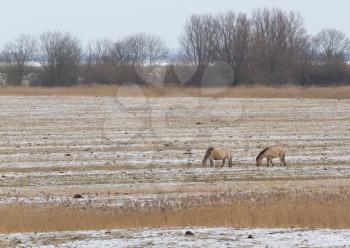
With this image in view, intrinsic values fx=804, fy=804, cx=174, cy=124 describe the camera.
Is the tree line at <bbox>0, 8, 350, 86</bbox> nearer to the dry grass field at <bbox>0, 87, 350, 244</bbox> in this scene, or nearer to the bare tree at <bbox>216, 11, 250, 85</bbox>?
the bare tree at <bbox>216, 11, 250, 85</bbox>

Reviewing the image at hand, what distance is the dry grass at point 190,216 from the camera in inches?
566

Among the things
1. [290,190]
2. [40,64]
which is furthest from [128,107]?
[40,64]

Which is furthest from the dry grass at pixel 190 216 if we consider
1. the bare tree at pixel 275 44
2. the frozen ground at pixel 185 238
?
the bare tree at pixel 275 44

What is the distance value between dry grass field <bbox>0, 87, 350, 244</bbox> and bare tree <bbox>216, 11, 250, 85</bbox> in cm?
5840

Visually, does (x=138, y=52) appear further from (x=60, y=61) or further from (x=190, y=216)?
(x=190, y=216)

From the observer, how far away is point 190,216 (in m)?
15.1

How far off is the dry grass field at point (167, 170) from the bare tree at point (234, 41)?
58400 millimetres

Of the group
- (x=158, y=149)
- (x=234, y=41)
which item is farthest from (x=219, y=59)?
(x=158, y=149)

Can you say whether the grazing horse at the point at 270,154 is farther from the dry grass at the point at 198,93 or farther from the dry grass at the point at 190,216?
the dry grass at the point at 198,93

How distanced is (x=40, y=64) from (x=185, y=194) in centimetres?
10801

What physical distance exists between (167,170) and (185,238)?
12.9 metres

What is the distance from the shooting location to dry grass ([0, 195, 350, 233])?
14.4 meters

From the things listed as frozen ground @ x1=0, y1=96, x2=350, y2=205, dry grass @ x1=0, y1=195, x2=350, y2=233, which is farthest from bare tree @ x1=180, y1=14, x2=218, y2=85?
dry grass @ x1=0, y1=195, x2=350, y2=233

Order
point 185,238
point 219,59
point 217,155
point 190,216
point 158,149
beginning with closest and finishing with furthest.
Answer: point 185,238 < point 190,216 < point 217,155 < point 158,149 < point 219,59
